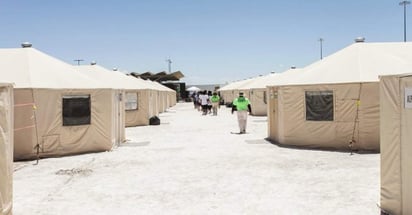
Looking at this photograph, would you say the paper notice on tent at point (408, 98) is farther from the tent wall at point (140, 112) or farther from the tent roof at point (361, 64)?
the tent wall at point (140, 112)

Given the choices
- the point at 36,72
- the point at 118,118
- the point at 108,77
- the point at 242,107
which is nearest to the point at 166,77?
the point at 108,77

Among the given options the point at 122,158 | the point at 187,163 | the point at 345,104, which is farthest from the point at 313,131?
the point at 122,158

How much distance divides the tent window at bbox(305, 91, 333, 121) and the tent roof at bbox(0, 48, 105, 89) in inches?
236

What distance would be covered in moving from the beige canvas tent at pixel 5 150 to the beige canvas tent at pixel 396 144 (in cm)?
496

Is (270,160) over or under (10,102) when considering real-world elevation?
under

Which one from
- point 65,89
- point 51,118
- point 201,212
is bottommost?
point 201,212

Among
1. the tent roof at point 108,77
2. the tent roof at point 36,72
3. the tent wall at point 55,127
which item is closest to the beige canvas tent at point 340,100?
the tent wall at point 55,127

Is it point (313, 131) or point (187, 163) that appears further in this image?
point (313, 131)

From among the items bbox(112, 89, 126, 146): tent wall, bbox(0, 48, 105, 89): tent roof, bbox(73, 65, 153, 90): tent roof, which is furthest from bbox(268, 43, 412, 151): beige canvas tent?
bbox(73, 65, 153, 90): tent roof

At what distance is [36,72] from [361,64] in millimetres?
9147

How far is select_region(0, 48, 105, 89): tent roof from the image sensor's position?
39.5 ft

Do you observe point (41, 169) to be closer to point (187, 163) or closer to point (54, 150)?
point (54, 150)

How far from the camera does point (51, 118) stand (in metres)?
12.0

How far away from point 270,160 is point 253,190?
3.29m
